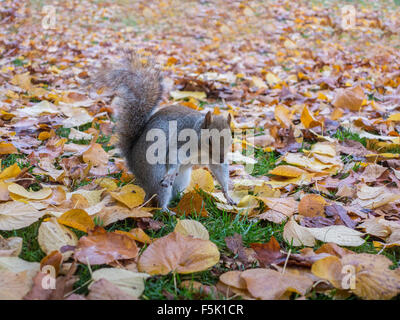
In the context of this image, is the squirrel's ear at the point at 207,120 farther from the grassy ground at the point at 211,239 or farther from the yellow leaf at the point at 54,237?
the yellow leaf at the point at 54,237

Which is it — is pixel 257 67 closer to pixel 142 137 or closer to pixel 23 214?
pixel 142 137

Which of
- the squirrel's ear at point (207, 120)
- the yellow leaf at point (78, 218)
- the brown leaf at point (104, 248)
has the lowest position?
the brown leaf at point (104, 248)

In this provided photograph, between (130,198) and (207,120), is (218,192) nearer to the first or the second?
(207,120)

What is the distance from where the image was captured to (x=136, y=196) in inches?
60.1

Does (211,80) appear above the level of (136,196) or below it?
above

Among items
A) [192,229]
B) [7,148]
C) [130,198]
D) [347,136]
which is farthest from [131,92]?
[347,136]

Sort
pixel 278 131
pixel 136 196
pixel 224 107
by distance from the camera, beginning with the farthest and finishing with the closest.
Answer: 1. pixel 224 107
2. pixel 278 131
3. pixel 136 196

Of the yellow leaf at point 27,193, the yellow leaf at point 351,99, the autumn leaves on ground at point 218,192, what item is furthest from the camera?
the yellow leaf at point 351,99

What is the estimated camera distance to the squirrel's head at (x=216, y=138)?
1.86 m

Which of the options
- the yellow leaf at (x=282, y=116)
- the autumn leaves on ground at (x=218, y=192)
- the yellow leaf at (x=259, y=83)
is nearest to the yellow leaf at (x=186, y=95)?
the autumn leaves on ground at (x=218, y=192)

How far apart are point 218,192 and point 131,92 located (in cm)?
66

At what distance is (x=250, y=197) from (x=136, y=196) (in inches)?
20.2

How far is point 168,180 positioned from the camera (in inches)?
67.5

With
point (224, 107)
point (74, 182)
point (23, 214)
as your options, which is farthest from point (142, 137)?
point (224, 107)
